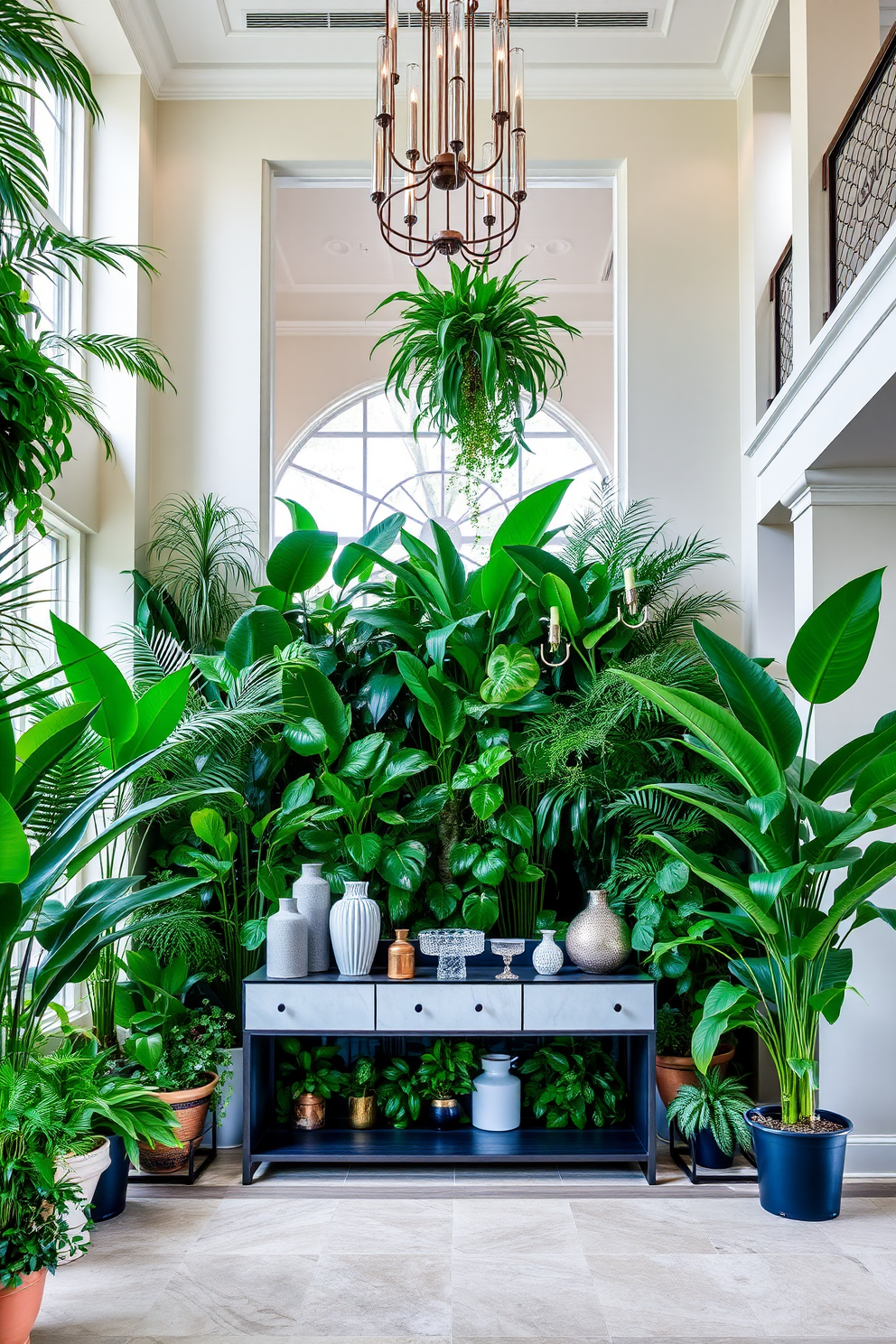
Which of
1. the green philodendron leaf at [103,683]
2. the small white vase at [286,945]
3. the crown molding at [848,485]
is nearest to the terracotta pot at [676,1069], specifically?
the small white vase at [286,945]

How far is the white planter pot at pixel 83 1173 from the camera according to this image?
2860mm

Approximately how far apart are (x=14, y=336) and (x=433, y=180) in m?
1.54

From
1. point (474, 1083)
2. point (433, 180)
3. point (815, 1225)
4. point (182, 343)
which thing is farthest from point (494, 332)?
point (815, 1225)

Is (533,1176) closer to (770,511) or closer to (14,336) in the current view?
(770,511)

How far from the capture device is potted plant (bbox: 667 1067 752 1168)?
3.48 meters

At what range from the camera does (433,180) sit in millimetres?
3121

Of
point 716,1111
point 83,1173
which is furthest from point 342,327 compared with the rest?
point 83,1173

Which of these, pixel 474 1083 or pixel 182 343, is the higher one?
pixel 182 343

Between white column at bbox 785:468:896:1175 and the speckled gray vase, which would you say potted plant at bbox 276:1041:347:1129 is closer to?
the speckled gray vase

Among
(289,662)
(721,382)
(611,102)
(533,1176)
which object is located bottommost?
(533,1176)

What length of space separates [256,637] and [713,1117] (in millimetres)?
2294

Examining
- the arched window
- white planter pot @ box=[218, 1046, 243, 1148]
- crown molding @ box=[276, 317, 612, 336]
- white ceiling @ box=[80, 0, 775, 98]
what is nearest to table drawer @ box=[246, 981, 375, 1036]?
white planter pot @ box=[218, 1046, 243, 1148]

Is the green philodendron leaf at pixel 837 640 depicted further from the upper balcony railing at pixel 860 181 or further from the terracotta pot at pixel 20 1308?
the terracotta pot at pixel 20 1308

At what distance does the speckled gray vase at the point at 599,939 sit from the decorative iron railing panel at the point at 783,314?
222 cm
